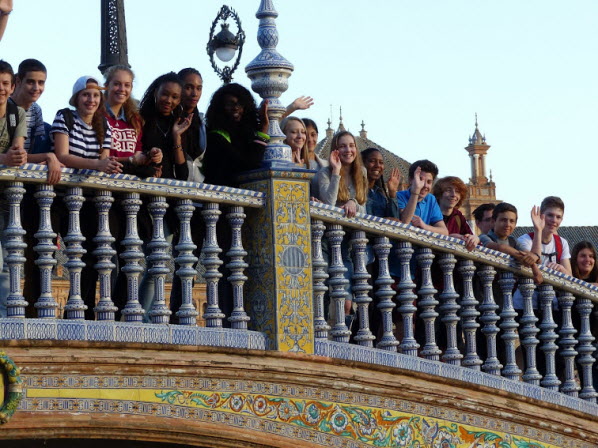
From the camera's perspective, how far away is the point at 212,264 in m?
10.9

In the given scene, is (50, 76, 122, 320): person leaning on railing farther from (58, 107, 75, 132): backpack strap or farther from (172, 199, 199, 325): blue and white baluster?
(172, 199, 199, 325): blue and white baluster

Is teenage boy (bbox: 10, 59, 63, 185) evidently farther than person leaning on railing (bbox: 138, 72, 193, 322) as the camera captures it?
No

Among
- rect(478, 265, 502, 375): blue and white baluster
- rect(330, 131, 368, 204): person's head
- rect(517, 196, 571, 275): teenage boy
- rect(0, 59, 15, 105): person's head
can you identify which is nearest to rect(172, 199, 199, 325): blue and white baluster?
rect(0, 59, 15, 105): person's head

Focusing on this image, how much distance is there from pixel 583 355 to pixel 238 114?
3413 millimetres

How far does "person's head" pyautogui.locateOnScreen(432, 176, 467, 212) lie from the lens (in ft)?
43.1

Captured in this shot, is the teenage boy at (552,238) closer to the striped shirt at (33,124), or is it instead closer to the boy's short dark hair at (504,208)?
the boy's short dark hair at (504,208)

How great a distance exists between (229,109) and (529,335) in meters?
2.90

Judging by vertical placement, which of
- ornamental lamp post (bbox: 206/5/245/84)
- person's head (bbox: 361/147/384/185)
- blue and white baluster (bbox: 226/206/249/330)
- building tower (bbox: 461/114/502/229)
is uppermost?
building tower (bbox: 461/114/502/229)

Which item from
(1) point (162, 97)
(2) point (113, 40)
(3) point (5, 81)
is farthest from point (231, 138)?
(2) point (113, 40)

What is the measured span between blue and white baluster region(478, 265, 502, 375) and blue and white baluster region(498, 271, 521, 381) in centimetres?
10

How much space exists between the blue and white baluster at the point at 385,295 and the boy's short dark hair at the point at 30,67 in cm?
267

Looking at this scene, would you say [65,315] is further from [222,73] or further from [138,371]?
[222,73]

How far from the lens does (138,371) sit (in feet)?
34.6

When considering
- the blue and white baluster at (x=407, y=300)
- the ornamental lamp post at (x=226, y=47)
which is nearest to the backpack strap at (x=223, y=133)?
the blue and white baluster at (x=407, y=300)
